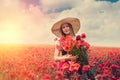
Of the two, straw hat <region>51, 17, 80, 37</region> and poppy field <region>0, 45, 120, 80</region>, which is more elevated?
straw hat <region>51, 17, 80, 37</region>

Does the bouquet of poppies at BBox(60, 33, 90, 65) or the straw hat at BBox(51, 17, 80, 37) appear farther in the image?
the straw hat at BBox(51, 17, 80, 37)

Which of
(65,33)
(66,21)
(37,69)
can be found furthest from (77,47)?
(37,69)

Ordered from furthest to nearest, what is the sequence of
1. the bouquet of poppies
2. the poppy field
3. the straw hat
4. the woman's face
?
the straw hat < the poppy field < the woman's face < the bouquet of poppies

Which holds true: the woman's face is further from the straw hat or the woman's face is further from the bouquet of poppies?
the straw hat

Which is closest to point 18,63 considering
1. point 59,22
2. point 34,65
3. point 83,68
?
point 34,65

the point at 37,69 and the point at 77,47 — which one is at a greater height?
the point at 77,47

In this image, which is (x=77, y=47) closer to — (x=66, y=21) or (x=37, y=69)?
(x=66, y=21)

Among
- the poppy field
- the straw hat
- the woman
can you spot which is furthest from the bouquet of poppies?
the straw hat

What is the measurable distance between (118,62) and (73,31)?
4425mm

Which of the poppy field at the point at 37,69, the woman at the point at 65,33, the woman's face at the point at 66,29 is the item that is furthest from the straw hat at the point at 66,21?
the poppy field at the point at 37,69

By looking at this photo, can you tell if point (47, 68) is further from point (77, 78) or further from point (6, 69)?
point (77, 78)

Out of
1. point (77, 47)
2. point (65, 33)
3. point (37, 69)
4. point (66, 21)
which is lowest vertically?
point (37, 69)

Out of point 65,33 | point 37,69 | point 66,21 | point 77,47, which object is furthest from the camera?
point 37,69

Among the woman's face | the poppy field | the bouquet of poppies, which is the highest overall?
the woman's face
